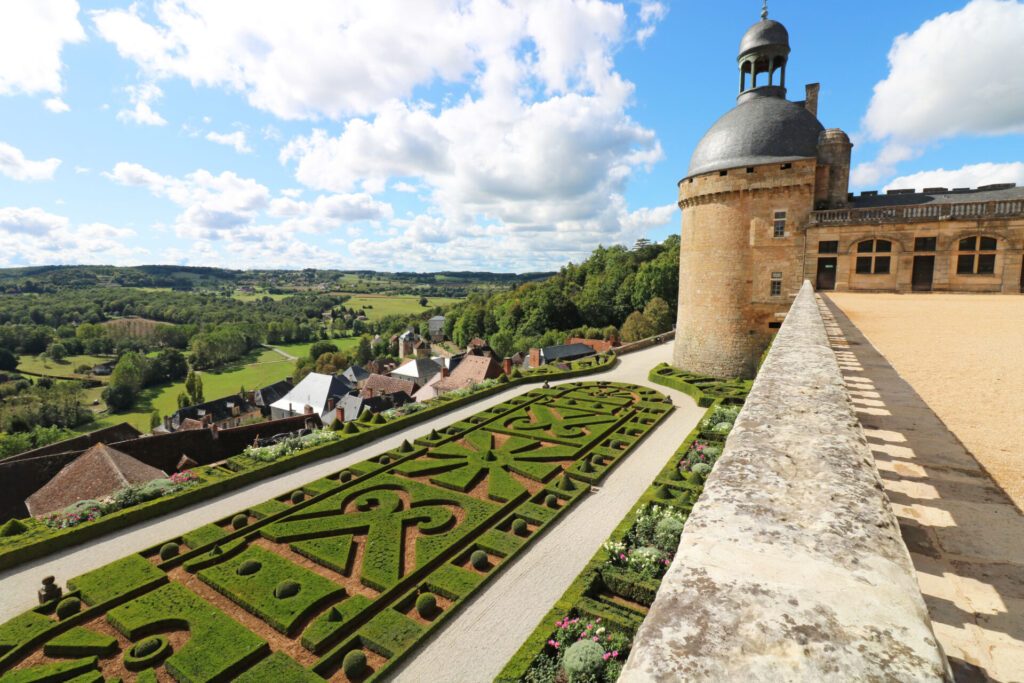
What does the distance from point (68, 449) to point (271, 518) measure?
617 inches

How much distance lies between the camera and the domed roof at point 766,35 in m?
24.4

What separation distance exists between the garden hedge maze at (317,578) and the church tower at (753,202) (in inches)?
444

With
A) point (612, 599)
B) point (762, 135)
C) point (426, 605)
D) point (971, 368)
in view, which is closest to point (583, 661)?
point (612, 599)

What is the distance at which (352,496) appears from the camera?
16.2 meters

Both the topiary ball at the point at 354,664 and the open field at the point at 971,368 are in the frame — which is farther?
the topiary ball at the point at 354,664

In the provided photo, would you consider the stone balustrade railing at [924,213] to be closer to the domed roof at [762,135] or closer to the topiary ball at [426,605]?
the domed roof at [762,135]

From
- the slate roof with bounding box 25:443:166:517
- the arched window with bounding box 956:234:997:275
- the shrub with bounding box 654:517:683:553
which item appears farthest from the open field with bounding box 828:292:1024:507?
the slate roof with bounding box 25:443:166:517

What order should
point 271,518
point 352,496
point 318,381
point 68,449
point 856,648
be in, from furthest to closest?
point 318,381, point 68,449, point 352,496, point 271,518, point 856,648

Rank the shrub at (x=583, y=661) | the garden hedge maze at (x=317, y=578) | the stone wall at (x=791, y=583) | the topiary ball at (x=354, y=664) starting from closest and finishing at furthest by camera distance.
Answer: the stone wall at (x=791, y=583), the shrub at (x=583, y=661), the topiary ball at (x=354, y=664), the garden hedge maze at (x=317, y=578)

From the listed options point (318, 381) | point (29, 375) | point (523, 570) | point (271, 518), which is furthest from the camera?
point (29, 375)

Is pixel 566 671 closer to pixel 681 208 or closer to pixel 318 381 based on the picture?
pixel 681 208

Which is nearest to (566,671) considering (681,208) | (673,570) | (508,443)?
(673,570)

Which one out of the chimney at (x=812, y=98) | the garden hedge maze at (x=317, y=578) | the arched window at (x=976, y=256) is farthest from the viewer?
the chimney at (x=812, y=98)

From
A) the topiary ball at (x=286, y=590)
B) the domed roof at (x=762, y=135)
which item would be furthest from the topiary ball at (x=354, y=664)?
the domed roof at (x=762, y=135)
